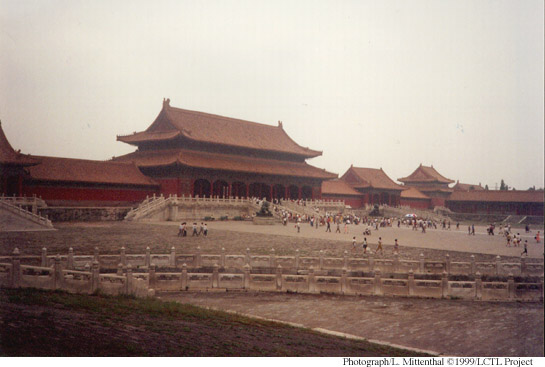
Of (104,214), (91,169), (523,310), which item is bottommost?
(523,310)

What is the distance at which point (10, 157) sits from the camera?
34.6 meters

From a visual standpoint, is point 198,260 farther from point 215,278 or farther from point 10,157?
point 10,157

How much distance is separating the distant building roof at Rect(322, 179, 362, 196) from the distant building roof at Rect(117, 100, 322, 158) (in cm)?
639

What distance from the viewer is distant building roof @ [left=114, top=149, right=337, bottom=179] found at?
4953cm

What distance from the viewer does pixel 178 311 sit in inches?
477

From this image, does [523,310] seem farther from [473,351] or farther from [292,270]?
[292,270]

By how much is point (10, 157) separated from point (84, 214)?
6.95 metres

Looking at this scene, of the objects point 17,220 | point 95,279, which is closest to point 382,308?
point 95,279

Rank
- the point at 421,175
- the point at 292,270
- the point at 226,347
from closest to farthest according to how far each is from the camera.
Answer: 1. the point at 226,347
2. the point at 292,270
3. the point at 421,175

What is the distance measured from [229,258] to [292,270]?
3093mm

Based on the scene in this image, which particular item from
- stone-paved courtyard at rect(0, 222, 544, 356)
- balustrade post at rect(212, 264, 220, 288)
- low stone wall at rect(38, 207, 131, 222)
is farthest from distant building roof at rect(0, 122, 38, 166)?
balustrade post at rect(212, 264, 220, 288)

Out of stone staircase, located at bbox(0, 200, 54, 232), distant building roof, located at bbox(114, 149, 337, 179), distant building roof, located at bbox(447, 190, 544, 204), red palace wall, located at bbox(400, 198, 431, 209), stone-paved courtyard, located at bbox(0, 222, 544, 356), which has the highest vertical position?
distant building roof, located at bbox(114, 149, 337, 179)

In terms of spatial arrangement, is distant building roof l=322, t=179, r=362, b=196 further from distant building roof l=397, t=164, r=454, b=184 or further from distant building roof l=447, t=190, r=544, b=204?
distant building roof l=397, t=164, r=454, b=184

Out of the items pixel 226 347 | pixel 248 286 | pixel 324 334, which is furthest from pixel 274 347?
pixel 248 286
